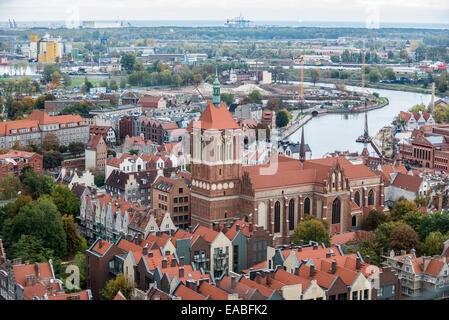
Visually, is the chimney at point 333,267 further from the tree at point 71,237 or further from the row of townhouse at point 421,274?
the tree at point 71,237

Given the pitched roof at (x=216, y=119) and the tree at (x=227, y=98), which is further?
the tree at (x=227, y=98)

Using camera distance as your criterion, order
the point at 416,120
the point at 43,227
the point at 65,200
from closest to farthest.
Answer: the point at 43,227 → the point at 65,200 → the point at 416,120

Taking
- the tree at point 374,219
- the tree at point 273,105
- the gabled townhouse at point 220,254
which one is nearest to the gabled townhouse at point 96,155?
the tree at point 374,219

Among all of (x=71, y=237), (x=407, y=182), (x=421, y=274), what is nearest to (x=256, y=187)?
(x=71, y=237)

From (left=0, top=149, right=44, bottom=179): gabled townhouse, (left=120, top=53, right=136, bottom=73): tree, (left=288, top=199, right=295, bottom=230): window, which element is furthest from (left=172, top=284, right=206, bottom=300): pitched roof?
(left=120, top=53, right=136, bottom=73): tree

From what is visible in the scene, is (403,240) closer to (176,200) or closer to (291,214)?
(291,214)

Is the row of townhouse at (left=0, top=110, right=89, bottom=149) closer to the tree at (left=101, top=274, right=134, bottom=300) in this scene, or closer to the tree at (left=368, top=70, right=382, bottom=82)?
the tree at (left=101, top=274, right=134, bottom=300)
